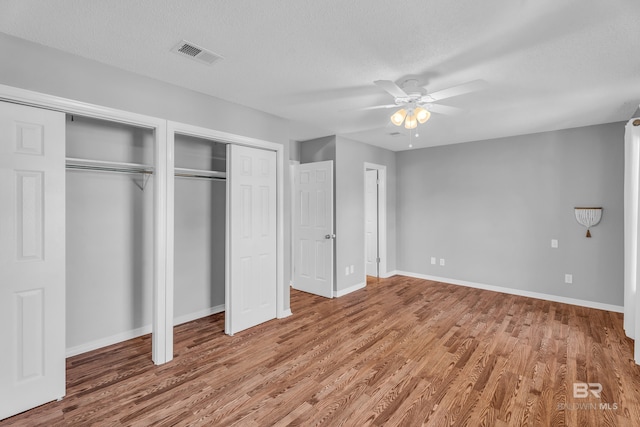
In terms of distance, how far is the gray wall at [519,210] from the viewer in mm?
4289

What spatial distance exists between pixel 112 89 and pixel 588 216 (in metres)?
5.90

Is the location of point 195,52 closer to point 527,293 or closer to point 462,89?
point 462,89

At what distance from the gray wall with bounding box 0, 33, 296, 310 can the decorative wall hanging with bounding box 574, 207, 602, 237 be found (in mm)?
4608

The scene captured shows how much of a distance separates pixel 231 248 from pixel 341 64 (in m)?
2.21

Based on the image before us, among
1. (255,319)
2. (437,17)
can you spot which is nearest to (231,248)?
(255,319)

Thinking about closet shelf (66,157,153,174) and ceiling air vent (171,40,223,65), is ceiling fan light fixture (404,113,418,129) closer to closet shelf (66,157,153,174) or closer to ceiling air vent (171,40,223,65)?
ceiling air vent (171,40,223,65)

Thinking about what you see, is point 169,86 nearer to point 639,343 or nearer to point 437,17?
point 437,17

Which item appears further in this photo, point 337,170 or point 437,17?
point 337,170

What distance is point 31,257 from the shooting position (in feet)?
7.19

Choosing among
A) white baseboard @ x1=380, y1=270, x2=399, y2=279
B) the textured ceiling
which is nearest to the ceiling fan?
the textured ceiling

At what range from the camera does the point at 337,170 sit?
16.3ft

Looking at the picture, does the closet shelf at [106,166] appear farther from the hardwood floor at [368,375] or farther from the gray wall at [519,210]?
the gray wall at [519,210]

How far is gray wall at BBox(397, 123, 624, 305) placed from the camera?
4.29 meters

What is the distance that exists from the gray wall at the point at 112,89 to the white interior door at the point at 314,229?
5.08ft
